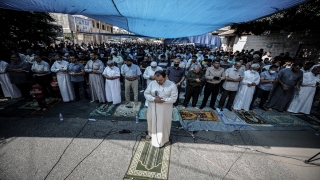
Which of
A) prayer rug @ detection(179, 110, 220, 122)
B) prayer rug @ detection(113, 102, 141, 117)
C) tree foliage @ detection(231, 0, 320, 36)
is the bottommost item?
prayer rug @ detection(179, 110, 220, 122)

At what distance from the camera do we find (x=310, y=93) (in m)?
5.70

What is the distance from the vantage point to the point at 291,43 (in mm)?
9953

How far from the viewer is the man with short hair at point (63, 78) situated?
5.61 m

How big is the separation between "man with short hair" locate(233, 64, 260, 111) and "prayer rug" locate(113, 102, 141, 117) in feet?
13.7

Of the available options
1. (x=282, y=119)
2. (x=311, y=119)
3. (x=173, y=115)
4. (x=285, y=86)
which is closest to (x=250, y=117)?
(x=282, y=119)

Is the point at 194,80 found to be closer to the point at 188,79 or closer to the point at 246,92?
the point at 188,79

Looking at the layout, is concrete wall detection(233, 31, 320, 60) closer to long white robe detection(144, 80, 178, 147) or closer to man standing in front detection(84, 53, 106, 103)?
long white robe detection(144, 80, 178, 147)

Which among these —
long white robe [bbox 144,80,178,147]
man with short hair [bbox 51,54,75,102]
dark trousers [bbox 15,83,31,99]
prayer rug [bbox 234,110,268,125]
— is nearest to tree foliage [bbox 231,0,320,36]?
prayer rug [bbox 234,110,268,125]

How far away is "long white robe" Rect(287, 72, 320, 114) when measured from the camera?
18.0 feet

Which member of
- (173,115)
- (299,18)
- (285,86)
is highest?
(299,18)

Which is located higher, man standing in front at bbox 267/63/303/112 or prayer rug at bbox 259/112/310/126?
man standing in front at bbox 267/63/303/112

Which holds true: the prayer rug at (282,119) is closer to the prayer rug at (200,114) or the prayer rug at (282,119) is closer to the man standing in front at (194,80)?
the prayer rug at (200,114)

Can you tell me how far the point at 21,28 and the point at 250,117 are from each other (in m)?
11.8

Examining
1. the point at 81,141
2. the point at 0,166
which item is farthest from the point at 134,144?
the point at 0,166
